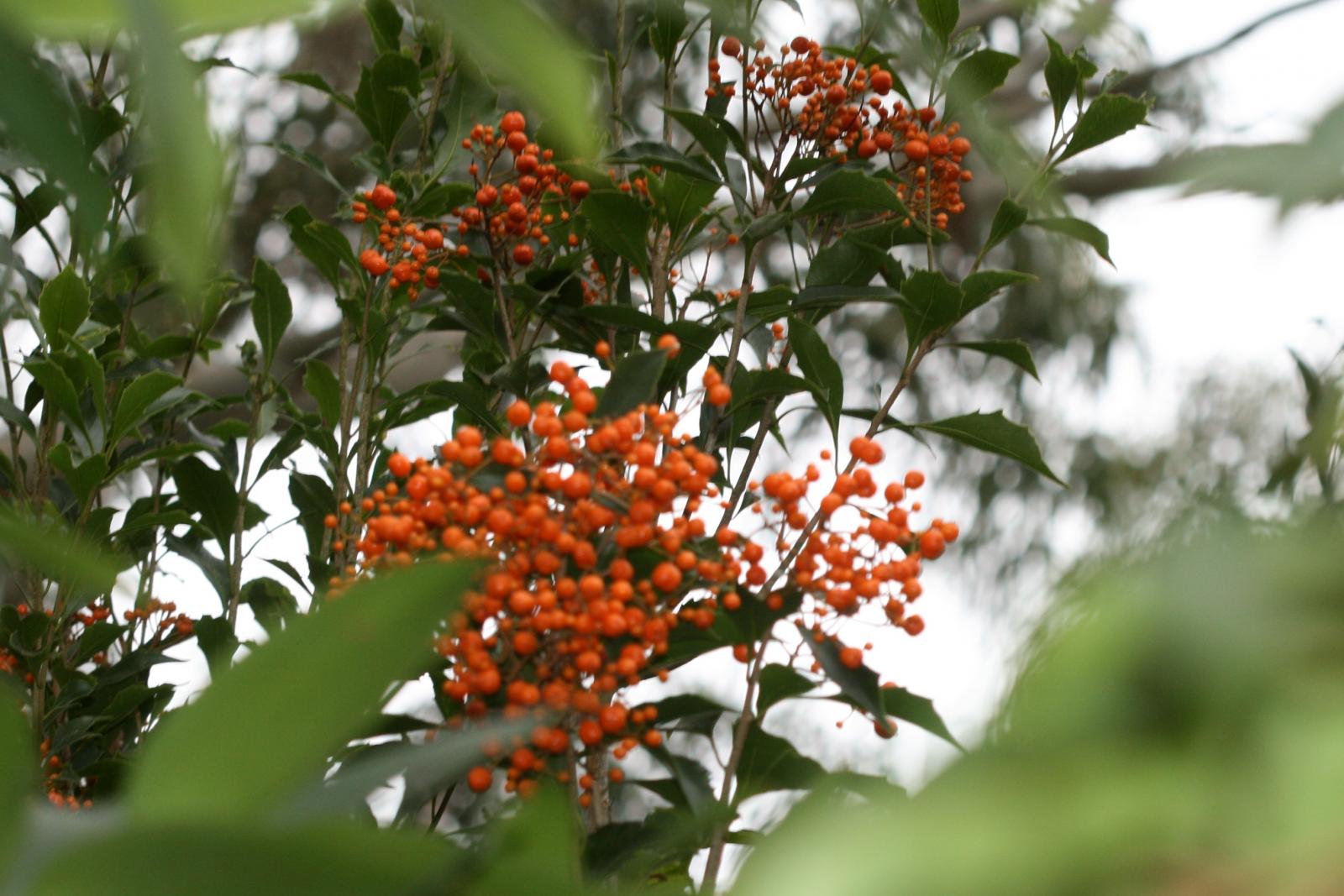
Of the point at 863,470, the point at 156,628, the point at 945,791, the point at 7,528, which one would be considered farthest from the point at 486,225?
the point at 945,791

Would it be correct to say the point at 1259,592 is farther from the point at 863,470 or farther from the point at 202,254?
the point at 863,470

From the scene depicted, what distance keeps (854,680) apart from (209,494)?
2.78ft

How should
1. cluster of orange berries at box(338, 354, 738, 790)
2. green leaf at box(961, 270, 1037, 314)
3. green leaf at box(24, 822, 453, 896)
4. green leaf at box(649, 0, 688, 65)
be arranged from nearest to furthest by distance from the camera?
green leaf at box(24, 822, 453, 896)
cluster of orange berries at box(338, 354, 738, 790)
green leaf at box(961, 270, 1037, 314)
green leaf at box(649, 0, 688, 65)

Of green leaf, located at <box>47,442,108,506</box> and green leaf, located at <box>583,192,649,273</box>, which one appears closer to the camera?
green leaf, located at <box>583,192,649,273</box>

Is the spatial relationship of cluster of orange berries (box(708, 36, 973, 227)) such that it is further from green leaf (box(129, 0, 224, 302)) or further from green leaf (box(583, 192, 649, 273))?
green leaf (box(129, 0, 224, 302))

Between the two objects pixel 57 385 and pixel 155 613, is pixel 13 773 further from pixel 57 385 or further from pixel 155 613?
pixel 155 613

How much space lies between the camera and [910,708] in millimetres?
767

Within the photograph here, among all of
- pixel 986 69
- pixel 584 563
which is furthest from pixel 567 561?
pixel 986 69

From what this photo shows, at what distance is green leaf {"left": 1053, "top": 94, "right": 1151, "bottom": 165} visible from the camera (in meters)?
1.19

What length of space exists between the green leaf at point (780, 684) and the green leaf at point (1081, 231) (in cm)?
50

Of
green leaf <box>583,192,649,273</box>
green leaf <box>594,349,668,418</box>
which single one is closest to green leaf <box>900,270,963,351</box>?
green leaf <box>583,192,649,273</box>

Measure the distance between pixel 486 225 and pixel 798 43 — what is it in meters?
0.35

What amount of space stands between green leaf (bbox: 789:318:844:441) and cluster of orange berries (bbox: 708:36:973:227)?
19 cm

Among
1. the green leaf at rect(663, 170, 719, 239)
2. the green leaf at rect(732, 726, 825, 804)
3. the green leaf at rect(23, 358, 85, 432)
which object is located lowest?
the green leaf at rect(732, 726, 825, 804)
